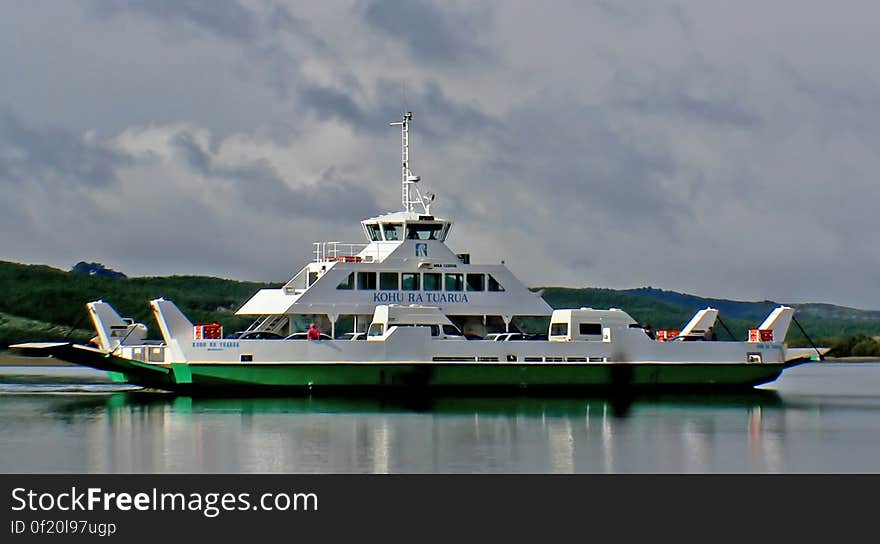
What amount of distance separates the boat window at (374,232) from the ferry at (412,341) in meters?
0.04

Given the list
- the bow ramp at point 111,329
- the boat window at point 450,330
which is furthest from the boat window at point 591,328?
the bow ramp at point 111,329

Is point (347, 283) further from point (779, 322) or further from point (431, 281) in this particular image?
point (779, 322)

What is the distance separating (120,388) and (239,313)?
750 cm

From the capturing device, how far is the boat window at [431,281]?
4391 cm

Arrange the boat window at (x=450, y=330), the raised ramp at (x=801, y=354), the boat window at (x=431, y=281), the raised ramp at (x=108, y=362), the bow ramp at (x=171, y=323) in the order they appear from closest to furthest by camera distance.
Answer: the bow ramp at (x=171, y=323) < the raised ramp at (x=108, y=362) < the boat window at (x=450, y=330) < the boat window at (x=431, y=281) < the raised ramp at (x=801, y=354)

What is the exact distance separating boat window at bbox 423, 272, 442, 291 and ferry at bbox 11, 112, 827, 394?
3 centimetres

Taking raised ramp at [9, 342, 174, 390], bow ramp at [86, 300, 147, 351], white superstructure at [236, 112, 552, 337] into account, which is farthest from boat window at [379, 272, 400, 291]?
bow ramp at [86, 300, 147, 351]

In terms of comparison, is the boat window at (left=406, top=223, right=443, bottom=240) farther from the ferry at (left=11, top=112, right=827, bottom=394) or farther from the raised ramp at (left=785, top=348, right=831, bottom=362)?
the raised ramp at (left=785, top=348, right=831, bottom=362)

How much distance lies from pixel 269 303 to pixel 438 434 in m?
12.9

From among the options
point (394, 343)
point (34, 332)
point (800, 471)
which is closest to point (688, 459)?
point (800, 471)

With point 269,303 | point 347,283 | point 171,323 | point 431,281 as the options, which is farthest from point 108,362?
point 431,281

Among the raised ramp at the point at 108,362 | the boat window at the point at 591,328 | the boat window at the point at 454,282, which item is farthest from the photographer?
the boat window at the point at 454,282

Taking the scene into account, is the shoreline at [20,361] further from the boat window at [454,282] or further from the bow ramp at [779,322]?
the bow ramp at [779,322]

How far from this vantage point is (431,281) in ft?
144
